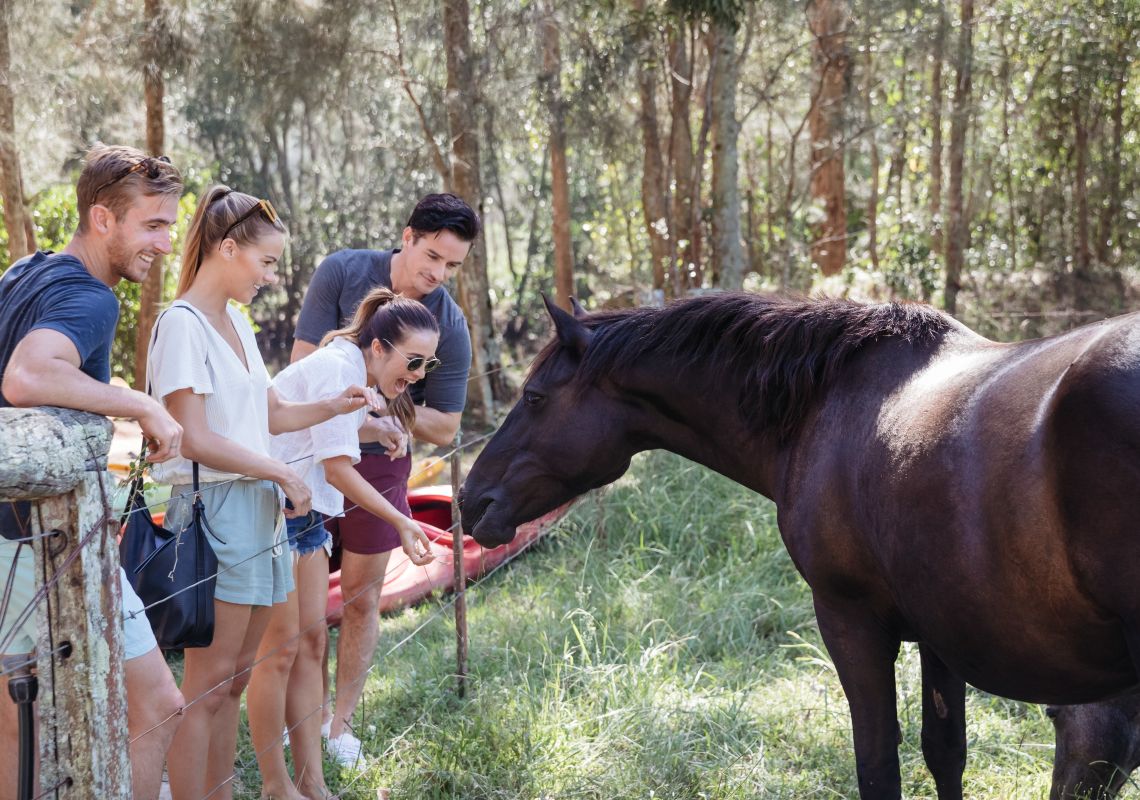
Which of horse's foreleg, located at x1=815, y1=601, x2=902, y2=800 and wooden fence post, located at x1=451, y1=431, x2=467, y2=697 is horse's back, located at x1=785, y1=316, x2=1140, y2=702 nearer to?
horse's foreleg, located at x1=815, y1=601, x2=902, y2=800

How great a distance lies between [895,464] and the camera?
2518 millimetres

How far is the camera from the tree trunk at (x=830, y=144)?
1327 cm

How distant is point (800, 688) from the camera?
4.20 metres

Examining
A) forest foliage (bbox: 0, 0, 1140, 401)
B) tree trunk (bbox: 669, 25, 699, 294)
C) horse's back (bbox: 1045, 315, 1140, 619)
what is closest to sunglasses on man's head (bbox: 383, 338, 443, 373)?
horse's back (bbox: 1045, 315, 1140, 619)

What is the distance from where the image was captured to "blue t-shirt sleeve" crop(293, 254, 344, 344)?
376 centimetres

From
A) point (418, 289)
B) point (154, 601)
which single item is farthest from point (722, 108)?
point (154, 601)

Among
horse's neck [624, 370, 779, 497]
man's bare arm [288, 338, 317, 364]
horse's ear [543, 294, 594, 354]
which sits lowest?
horse's neck [624, 370, 779, 497]

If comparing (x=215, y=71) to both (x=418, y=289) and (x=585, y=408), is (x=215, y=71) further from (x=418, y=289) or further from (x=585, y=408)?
(x=585, y=408)

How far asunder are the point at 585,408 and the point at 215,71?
956 centimetres

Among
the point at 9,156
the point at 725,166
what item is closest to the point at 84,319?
the point at 9,156

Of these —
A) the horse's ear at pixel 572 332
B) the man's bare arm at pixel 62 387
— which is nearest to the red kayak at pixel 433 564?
the horse's ear at pixel 572 332

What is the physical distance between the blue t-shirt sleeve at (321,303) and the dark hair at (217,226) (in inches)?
39.2

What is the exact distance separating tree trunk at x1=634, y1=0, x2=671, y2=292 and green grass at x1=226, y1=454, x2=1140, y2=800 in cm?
449

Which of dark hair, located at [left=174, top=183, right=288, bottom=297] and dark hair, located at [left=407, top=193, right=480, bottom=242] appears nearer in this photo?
dark hair, located at [left=174, top=183, right=288, bottom=297]
